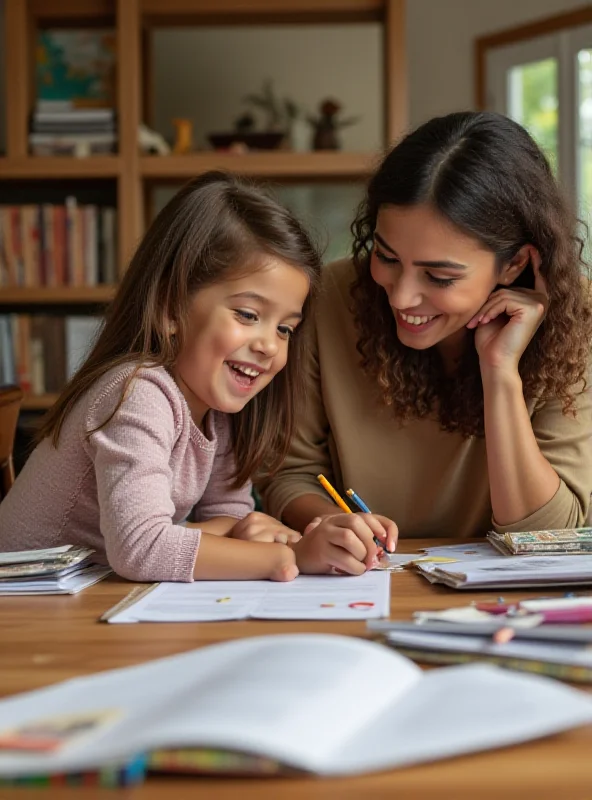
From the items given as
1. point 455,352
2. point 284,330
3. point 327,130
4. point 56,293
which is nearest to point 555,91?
point 327,130

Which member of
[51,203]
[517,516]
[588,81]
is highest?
[588,81]

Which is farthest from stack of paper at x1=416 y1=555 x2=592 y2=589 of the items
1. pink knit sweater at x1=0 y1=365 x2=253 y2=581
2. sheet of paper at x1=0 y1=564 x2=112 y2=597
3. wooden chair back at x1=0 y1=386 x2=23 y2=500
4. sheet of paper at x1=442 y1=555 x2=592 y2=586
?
wooden chair back at x1=0 y1=386 x2=23 y2=500

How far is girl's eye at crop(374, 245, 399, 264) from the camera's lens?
61.4 inches

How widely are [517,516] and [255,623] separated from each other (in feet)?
2.11

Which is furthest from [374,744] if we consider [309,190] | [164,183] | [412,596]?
[309,190]

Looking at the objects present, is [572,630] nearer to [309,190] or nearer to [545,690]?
[545,690]

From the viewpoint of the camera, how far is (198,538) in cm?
121

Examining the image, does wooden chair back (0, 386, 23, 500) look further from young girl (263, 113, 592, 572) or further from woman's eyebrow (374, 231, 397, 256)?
woman's eyebrow (374, 231, 397, 256)

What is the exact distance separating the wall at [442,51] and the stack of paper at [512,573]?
3.89 meters

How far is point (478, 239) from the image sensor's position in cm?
153

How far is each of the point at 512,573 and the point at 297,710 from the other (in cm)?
58

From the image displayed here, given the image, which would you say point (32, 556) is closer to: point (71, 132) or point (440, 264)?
point (440, 264)

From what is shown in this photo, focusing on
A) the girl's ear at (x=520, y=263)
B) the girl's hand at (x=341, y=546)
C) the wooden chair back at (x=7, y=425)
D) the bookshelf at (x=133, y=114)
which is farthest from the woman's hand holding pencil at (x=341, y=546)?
the bookshelf at (x=133, y=114)

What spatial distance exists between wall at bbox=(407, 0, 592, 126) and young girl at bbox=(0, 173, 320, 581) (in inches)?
136
